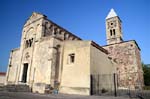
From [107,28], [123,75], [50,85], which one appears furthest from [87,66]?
[107,28]

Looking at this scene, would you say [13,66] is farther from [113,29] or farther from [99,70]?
[113,29]

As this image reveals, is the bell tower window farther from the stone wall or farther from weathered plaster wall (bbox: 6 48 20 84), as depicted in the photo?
the stone wall

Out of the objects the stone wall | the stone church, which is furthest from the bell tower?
the stone church

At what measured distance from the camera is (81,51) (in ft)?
58.3

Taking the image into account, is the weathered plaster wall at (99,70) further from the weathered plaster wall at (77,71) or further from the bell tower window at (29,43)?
the bell tower window at (29,43)

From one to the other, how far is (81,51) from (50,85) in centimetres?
609

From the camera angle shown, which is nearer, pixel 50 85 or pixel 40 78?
pixel 50 85

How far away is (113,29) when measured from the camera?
4228cm

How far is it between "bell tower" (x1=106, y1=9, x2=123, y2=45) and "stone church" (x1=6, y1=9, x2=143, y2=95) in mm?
11945

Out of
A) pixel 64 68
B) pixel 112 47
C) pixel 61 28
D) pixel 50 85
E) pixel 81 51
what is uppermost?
pixel 61 28

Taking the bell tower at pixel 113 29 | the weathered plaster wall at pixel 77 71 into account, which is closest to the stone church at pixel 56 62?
the weathered plaster wall at pixel 77 71

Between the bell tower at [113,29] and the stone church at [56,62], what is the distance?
1195 cm

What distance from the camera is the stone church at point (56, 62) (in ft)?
55.6

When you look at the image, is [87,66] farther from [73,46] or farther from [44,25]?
[44,25]
